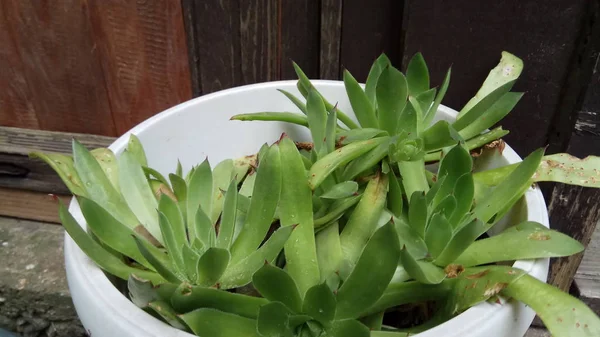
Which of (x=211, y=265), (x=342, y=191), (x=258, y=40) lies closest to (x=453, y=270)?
(x=342, y=191)

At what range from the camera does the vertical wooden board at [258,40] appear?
97cm

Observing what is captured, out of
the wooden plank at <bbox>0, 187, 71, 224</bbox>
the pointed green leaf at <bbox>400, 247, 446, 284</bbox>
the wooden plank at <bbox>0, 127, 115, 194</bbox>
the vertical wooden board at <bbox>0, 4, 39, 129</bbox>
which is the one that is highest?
the pointed green leaf at <bbox>400, 247, 446, 284</bbox>

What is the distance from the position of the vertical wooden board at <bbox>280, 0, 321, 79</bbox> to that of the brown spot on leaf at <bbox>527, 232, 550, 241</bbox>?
556mm

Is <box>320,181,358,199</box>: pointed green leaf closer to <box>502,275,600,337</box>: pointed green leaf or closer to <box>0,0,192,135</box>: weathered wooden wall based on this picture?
<box>502,275,600,337</box>: pointed green leaf

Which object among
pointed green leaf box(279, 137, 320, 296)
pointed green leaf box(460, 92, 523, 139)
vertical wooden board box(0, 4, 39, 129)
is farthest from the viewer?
vertical wooden board box(0, 4, 39, 129)

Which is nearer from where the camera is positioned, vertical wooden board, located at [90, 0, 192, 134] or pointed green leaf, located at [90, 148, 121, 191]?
pointed green leaf, located at [90, 148, 121, 191]

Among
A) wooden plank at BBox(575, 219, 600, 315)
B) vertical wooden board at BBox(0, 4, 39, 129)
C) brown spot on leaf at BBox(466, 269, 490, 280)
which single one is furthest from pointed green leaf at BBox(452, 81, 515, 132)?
vertical wooden board at BBox(0, 4, 39, 129)

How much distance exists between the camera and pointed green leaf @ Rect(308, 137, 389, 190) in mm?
549

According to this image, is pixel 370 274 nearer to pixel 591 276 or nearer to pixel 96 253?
pixel 96 253

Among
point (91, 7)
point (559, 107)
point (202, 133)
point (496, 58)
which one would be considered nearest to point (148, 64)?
point (91, 7)

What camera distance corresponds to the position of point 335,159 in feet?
1.86

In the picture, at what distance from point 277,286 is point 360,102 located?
0.29 meters

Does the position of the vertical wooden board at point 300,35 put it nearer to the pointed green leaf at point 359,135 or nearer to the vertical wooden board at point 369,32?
the vertical wooden board at point 369,32

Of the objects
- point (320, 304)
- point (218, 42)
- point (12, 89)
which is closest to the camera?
point (320, 304)
